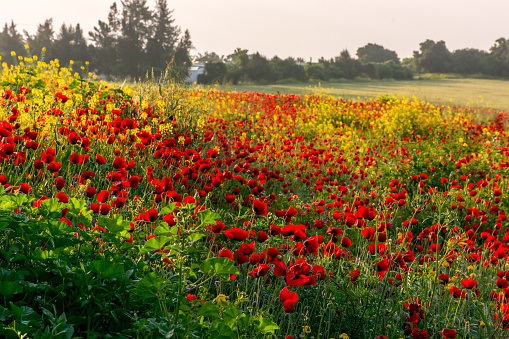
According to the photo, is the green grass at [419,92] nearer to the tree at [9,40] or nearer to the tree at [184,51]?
the tree at [184,51]

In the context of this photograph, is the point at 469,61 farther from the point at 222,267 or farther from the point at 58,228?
the point at 58,228

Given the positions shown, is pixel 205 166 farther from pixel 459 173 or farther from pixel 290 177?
pixel 459 173

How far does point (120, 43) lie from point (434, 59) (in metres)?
40.7

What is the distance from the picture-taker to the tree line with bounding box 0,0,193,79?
35.3 metres

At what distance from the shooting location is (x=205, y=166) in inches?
117

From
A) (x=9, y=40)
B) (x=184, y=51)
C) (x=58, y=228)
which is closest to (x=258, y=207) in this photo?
(x=58, y=228)

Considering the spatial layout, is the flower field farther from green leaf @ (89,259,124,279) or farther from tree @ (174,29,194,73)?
tree @ (174,29,194,73)

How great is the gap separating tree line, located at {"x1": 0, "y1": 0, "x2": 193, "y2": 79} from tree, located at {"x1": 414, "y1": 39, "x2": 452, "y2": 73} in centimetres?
3390

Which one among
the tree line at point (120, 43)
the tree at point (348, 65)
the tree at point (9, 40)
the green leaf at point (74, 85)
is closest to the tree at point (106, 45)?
the tree line at point (120, 43)

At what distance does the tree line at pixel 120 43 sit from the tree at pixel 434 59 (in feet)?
111

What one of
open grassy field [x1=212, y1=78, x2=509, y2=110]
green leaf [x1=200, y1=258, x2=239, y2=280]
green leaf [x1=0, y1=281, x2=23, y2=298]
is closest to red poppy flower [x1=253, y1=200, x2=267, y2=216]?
green leaf [x1=200, y1=258, x2=239, y2=280]

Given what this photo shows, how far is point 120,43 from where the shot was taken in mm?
35875

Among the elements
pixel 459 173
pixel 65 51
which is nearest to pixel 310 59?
pixel 65 51

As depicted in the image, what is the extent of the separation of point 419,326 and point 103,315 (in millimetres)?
1733
